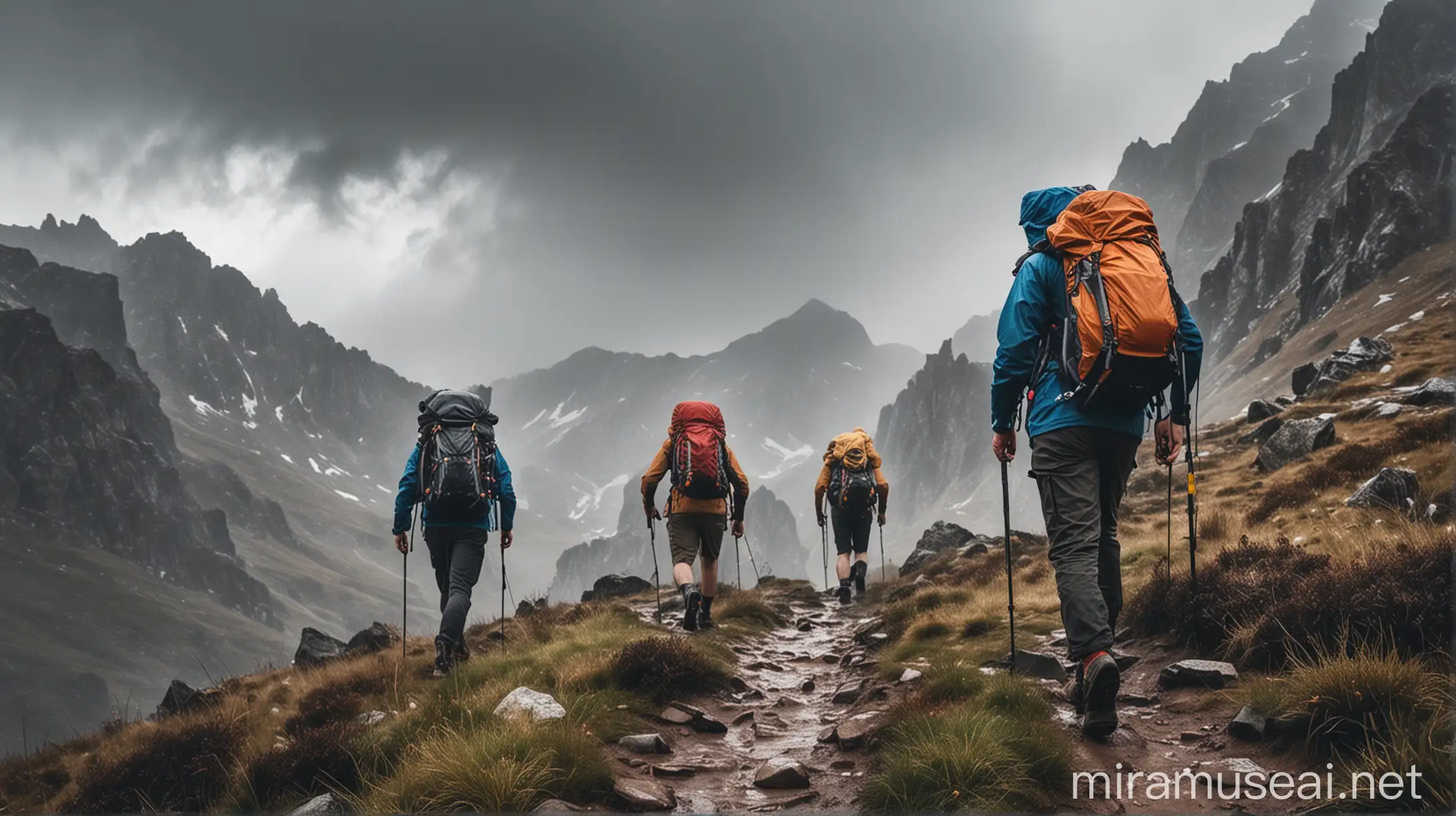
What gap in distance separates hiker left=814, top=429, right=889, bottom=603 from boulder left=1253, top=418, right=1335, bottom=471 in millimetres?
11880

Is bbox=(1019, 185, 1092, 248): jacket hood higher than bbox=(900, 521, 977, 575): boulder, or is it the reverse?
bbox=(1019, 185, 1092, 248): jacket hood

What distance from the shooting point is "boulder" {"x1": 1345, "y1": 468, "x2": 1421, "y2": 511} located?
11.3 m

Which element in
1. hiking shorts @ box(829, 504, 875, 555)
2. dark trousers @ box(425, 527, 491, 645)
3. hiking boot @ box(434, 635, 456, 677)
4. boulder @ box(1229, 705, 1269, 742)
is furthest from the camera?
hiking shorts @ box(829, 504, 875, 555)

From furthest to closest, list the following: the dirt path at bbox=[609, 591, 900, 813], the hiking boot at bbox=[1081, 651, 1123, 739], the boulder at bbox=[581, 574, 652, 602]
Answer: the boulder at bbox=[581, 574, 652, 602], the dirt path at bbox=[609, 591, 900, 813], the hiking boot at bbox=[1081, 651, 1123, 739]

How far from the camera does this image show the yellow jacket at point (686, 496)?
13.0 m

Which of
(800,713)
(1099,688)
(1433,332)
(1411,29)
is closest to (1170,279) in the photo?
(1099,688)

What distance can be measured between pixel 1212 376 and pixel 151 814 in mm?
201504

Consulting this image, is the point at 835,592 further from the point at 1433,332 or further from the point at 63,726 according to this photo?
the point at 63,726

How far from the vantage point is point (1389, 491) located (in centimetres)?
1160

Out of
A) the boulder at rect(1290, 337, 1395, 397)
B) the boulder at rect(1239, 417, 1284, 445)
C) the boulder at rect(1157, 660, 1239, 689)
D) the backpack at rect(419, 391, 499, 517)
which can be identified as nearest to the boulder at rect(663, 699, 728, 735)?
the boulder at rect(1157, 660, 1239, 689)

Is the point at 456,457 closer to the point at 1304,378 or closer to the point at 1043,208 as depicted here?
the point at 1043,208

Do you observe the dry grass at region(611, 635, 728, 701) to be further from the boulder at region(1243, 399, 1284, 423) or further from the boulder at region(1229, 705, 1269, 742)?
the boulder at region(1243, 399, 1284, 423)

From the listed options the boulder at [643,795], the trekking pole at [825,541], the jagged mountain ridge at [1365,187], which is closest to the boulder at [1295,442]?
the trekking pole at [825,541]

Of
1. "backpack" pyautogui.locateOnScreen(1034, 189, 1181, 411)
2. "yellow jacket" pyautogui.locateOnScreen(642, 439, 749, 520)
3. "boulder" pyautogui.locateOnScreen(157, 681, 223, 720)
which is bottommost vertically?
"boulder" pyautogui.locateOnScreen(157, 681, 223, 720)
